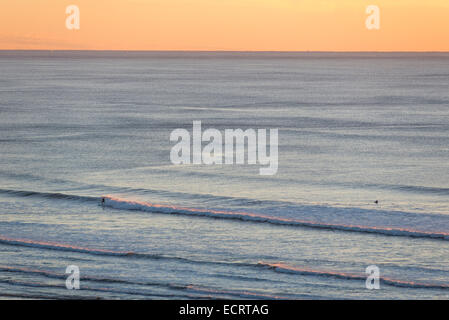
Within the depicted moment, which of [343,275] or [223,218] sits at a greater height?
[223,218]

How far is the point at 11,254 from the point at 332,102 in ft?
161

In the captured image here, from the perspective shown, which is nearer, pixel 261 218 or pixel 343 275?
pixel 343 275

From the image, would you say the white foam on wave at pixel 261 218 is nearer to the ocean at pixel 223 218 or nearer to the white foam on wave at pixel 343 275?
the ocean at pixel 223 218

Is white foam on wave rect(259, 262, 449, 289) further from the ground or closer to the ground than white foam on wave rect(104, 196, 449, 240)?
closer to the ground

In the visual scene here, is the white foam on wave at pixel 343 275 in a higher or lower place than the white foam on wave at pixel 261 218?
lower

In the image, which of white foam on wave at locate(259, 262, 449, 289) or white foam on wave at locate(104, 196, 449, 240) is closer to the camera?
white foam on wave at locate(259, 262, 449, 289)

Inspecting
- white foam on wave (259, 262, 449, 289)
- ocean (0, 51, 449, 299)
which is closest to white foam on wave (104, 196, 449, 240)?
ocean (0, 51, 449, 299)

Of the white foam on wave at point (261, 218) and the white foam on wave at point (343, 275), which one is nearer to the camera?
the white foam on wave at point (343, 275)

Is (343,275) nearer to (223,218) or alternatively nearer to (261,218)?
(261,218)

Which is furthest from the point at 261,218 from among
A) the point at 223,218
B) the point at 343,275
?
the point at 343,275

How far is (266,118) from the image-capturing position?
45531 millimetres

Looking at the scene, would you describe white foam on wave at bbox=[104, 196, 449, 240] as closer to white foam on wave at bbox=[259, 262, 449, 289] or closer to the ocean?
the ocean

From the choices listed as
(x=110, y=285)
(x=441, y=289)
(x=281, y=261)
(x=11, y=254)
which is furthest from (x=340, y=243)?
(x=11, y=254)

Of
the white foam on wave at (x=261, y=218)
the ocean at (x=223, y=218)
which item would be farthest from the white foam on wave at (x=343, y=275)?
the white foam on wave at (x=261, y=218)
